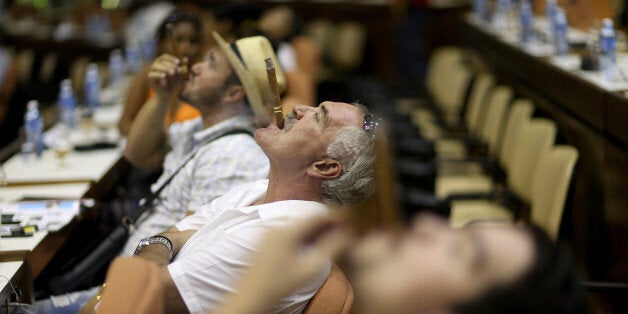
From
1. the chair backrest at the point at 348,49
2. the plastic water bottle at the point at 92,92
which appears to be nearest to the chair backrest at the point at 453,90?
the plastic water bottle at the point at 92,92

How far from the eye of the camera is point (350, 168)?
1.97 m

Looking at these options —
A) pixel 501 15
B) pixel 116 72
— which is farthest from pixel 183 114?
pixel 501 15

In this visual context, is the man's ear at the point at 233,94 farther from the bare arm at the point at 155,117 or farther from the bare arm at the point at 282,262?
the bare arm at the point at 282,262

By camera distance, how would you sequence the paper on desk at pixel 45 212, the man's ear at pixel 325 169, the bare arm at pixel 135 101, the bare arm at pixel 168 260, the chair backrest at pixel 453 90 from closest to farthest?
the bare arm at pixel 168 260, the man's ear at pixel 325 169, the paper on desk at pixel 45 212, the bare arm at pixel 135 101, the chair backrest at pixel 453 90

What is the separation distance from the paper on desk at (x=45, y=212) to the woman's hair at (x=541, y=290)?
1.94 m

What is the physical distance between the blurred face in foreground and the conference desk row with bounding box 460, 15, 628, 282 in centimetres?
183

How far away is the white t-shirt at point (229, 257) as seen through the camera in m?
1.76

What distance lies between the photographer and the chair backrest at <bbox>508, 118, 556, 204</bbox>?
11.2 ft

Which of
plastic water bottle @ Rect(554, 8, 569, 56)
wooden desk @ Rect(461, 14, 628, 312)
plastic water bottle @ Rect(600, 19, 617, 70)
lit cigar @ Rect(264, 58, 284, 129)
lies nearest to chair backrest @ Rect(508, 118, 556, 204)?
wooden desk @ Rect(461, 14, 628, 312)

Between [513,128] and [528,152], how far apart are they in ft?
1.63

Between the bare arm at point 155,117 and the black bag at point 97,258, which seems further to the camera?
the bare arm at point 155,117

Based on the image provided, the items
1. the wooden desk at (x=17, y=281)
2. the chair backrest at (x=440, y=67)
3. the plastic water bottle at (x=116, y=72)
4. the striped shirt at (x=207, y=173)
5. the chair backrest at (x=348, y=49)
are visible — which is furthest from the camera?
the chair backrest at (x=348, y=49)

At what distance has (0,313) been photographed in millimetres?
2266

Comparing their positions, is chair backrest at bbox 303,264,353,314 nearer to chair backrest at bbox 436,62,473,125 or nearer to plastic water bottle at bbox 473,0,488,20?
chair backrest at bbox 436,62,473,125
